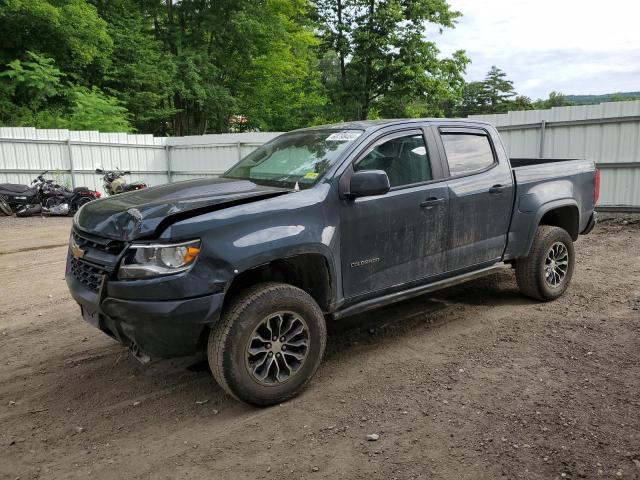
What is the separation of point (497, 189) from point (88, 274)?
3567mm

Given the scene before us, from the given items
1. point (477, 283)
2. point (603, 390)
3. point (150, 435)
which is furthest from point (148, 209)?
point (477, 283)

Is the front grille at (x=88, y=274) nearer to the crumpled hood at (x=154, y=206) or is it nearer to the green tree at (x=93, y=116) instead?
the crumpled hood at (x=154, y=206)

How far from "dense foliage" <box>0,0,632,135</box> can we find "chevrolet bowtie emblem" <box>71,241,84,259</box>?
18086 mm

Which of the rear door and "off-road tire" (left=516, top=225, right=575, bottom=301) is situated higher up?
the rear door

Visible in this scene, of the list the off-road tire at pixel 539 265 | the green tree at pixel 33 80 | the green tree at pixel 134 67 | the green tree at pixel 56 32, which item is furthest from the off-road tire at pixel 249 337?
the green tree at pixel 134 67

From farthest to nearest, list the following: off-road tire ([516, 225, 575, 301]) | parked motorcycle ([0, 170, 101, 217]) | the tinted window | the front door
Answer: parked motorcycle ([0, 170, 101, 217]) → off-road tire ([516, 225, 575, 301]) → the tinted window → the front door

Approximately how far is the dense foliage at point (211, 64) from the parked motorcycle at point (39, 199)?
612 centimetres

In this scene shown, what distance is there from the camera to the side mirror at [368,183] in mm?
3639

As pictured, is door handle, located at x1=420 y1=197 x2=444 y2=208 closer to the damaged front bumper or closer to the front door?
the front door

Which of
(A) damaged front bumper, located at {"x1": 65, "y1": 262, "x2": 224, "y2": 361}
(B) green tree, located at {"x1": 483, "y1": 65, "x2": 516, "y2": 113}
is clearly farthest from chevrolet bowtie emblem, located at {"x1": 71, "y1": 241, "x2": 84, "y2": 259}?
(B) green tree, located at {"x1": 483, "y1": 65, "x2": 516, "y2": 113}

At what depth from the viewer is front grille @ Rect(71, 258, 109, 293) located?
3306mm

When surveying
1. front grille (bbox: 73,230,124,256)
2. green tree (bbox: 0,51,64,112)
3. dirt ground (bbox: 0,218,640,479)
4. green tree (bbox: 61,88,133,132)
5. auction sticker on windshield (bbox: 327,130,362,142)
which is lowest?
dirt ground (bbox: 0,218,640,479)

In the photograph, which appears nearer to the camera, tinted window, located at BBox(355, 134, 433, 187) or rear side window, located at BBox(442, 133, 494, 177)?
tinted window, located at BBox(355, 134, 433, 187)

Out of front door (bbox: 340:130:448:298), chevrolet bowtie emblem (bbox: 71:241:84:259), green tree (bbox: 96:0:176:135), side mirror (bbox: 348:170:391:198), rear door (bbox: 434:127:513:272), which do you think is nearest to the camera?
chevrolet bowtie emblem (bbox: 71:241:84:259)
